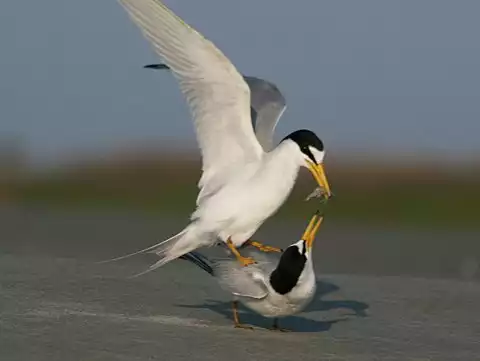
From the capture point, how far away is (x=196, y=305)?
7766 millimetres

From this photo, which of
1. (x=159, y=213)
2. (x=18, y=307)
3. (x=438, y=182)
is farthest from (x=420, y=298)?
(x=438, y=182)

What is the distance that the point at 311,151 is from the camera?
23.5 ft

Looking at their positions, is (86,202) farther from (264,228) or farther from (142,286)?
(142,286)

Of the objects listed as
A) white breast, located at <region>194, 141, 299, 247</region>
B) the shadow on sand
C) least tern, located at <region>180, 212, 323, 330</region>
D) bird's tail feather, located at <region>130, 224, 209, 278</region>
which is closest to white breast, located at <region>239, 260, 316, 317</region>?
least tern, located at <region>180, 212, 323, 330</region>

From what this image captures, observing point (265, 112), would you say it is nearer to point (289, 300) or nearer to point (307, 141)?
point (307, 141)

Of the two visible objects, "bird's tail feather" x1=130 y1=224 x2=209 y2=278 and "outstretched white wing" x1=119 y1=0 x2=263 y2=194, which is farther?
"bird's tail feather" x1=130 y1=224 x2=209 y2=278

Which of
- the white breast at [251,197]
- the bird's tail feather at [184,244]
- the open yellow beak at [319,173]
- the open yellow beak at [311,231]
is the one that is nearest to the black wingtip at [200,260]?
the bird's tail feather at [184,244]

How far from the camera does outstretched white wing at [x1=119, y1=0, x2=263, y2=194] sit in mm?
7223

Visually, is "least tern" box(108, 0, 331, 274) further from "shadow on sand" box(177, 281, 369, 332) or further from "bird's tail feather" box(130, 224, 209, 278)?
"shadow on sand" box(177, 281, 369, 332)

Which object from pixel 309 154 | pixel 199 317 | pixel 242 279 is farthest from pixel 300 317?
pixel 309 154

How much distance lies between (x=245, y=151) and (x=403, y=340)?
4.99 ft

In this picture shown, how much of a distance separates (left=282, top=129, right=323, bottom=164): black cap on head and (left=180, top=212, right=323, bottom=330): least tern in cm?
49

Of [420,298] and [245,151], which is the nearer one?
[245,151]

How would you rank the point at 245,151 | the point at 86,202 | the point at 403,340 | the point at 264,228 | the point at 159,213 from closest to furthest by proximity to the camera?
the point at 403,340, the point at 245,151, the point at 264,228, the point at 159,213, the point at 86,202
